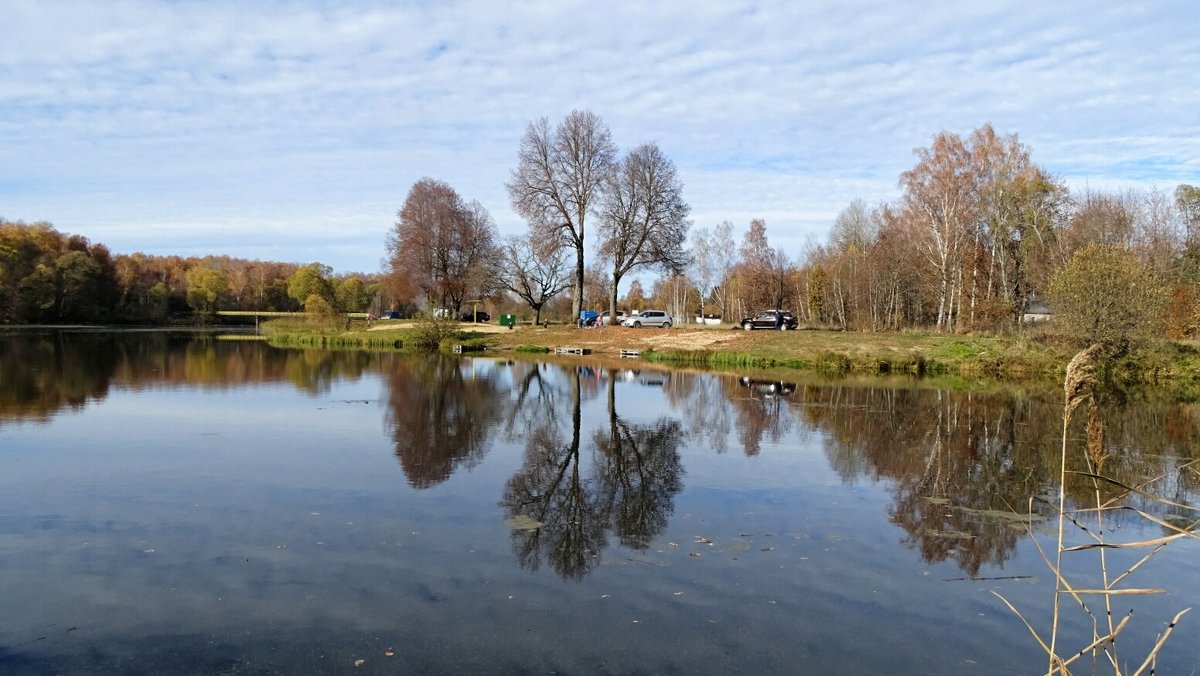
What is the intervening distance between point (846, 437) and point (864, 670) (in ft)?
34.8

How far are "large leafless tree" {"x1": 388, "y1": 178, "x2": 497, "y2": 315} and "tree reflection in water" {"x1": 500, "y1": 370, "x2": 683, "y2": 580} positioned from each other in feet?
143

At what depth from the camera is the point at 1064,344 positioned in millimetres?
31094

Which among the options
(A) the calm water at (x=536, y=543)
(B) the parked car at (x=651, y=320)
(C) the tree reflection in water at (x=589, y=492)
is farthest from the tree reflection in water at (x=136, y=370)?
(B) the parked car at (x=651, y=320)

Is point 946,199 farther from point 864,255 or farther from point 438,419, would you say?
point 438,419

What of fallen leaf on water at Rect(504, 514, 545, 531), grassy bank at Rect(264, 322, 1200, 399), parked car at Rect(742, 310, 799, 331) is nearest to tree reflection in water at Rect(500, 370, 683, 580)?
fallen leaf on water at Rect(504, 514, 545, 531)

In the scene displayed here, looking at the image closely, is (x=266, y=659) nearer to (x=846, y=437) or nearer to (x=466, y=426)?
(x=466, y=426)

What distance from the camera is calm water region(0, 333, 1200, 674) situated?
582 centimetres

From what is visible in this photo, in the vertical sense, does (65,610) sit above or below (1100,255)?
below

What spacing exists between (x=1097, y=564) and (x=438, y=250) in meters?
55.3

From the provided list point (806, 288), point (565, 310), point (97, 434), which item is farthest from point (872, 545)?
point (565, 310)

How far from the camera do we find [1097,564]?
8.13 meters

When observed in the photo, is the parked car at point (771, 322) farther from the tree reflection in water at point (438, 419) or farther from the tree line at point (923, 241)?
the tree reflection in water at point (438, 419)

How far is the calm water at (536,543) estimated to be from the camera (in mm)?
5816

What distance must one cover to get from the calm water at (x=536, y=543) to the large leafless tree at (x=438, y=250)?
138ft
